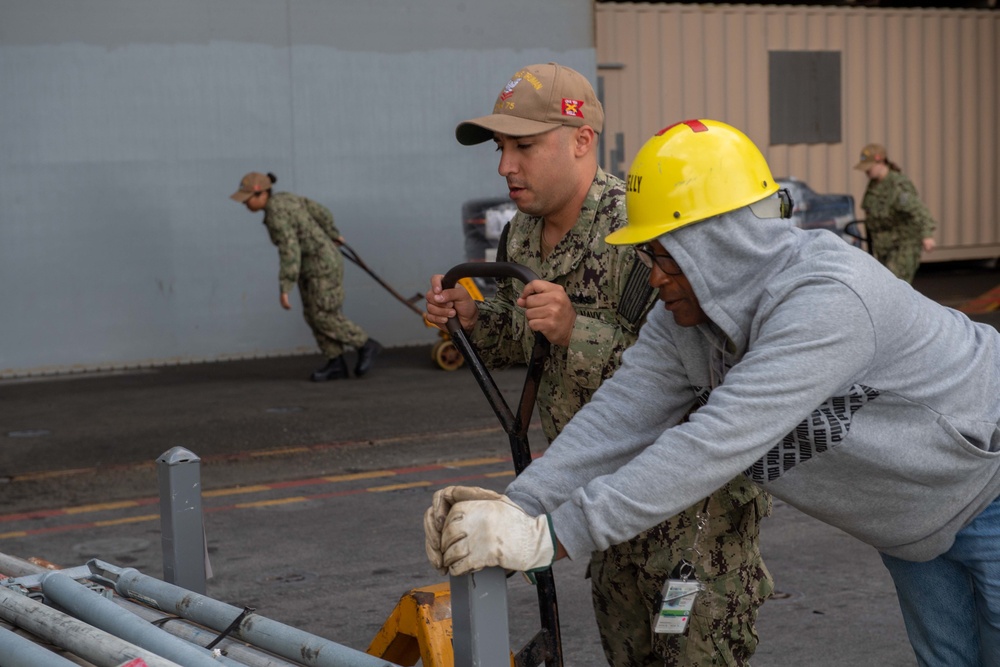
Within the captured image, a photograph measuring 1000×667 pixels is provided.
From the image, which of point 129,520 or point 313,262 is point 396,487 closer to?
point 129,520

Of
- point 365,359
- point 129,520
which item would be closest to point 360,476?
point 129,520

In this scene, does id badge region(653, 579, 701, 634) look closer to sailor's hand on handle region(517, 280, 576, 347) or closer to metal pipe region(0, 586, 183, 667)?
sailor's hand on handle region(517, 280, 576, 347)

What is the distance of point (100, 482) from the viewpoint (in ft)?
26.7

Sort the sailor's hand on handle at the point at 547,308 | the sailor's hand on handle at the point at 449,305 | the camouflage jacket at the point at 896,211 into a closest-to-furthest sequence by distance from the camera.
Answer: the sailor's hand on handle at the point at 547,308
the sailor's hand on handle at the point at 449,305
the camouflage jacket at the point at 896,211

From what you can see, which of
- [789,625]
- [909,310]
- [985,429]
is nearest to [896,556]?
[985,429]

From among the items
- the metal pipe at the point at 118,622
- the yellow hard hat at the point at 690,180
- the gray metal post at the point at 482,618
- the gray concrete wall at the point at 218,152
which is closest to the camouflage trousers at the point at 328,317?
the gray concrete wall at the point at 218,152

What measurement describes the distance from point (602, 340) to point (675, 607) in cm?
68

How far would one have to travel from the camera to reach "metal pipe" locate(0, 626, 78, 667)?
241 cm

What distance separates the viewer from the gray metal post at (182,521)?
3342 mm

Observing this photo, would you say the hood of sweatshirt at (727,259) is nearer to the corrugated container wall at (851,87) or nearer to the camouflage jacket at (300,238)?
the camouflage jacket at (300,238)

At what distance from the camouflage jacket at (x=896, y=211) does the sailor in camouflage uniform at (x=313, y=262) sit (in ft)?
18.9

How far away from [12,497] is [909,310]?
635cm

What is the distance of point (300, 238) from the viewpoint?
11.6m

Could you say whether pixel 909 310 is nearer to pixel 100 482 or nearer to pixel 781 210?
pixel 781 210
